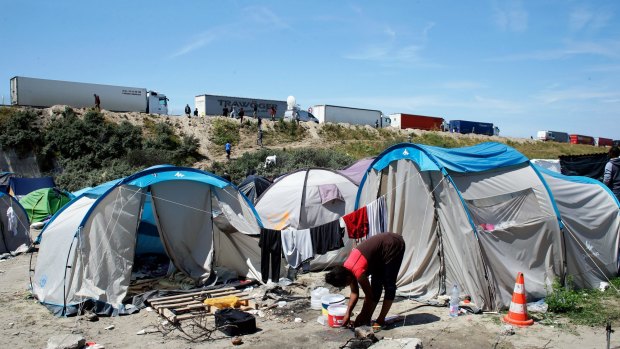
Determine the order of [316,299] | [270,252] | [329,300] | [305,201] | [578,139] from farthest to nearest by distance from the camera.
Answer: [578,139] < [305,201] < [270,252] < [316,299] < [329,300]

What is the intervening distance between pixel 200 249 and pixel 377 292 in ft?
14.4

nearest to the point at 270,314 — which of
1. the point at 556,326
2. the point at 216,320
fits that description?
the point at 216,320

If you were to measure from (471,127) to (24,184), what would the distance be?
44.7m

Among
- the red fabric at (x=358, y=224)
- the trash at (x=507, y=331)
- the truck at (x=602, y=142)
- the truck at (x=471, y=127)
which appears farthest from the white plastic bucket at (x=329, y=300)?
the truck at (x=602, y=142)

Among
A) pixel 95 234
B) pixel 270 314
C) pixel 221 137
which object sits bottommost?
pixel 270 314

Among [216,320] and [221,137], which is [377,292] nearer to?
[216,320]

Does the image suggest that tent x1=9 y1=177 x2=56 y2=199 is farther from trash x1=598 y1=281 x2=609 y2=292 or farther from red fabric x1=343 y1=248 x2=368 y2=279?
trash x1=598 y1=281 x2=609 y2=292

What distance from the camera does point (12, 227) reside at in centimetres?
1315

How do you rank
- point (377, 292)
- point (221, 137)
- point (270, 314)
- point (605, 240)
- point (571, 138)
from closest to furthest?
point (377, 292) → point (270, 314) → point (605, 240) → point (221, 137) → point (571, 138)

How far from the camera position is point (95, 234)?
823cm

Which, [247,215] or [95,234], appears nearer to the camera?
[95,234]

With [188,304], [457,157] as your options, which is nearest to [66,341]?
[188,304]

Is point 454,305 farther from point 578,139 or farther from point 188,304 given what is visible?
point 578,139

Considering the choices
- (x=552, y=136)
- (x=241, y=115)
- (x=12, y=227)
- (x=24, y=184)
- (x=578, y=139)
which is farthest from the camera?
(x=578, y=139)
